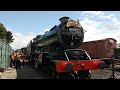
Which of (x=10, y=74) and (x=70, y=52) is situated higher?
(x=70, y=52)

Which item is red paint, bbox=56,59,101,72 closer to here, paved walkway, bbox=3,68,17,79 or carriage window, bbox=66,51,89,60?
carriage window, bbox=66,51,89,60

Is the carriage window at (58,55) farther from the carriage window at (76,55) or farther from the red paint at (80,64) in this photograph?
the red paint at (80,64)

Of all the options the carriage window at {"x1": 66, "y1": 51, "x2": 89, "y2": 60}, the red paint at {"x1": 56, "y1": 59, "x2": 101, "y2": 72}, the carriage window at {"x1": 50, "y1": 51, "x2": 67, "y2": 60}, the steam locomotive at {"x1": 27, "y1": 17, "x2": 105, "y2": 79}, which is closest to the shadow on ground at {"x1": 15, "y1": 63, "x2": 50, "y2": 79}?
the steam locomotive at {"x1": 27, "y1": 17, "x2": 105, "y2": 79}

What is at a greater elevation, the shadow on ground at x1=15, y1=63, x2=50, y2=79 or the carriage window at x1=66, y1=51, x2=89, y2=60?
the carriage window at x1=66, y1=51, x2=89, y2=60

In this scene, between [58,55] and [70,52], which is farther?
[58,55]

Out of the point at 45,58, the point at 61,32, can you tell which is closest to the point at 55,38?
the point at 61,32

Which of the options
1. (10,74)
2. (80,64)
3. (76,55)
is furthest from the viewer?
(10,74)

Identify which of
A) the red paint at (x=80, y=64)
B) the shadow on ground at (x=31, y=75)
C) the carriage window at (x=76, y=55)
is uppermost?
the carriage window at (x=76, y=55)

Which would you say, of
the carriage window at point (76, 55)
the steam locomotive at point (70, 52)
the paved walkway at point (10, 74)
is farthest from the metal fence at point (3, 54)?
the carriage window at point (76, 55)

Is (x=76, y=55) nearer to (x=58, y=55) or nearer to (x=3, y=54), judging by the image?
(x=58, y=55)

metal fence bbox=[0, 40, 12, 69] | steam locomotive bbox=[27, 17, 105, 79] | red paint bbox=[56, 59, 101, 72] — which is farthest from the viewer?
metal fence bbox=[0, 40, 12, 69]

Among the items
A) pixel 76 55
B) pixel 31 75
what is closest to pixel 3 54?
pixel 31 75

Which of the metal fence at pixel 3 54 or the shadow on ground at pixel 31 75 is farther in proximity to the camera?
the metal fence at pixel 3 54

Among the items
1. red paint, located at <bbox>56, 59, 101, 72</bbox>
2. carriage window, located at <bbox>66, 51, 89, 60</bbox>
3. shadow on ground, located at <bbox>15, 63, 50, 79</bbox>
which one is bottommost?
shadow on ground, located at <bbox>15, 63, 50, 79</bbox>
